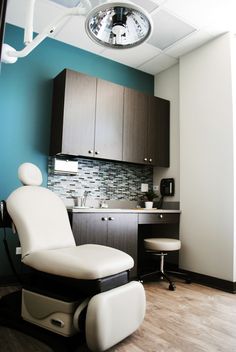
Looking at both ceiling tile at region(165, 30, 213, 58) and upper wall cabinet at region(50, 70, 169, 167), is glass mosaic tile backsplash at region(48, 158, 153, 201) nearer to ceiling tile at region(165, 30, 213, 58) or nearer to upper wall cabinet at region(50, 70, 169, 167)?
upper wall cabinet at region(50, 70, 169, 167)

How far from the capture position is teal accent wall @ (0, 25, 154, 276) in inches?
106

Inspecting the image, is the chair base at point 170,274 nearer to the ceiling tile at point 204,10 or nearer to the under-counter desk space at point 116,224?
the under-counter desk space at point 116,224

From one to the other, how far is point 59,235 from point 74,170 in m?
1.20

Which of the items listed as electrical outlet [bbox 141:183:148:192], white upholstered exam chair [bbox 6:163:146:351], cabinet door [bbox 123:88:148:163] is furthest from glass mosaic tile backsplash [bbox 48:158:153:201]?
white upholstered exam chair [bbox 6:163:146:351]

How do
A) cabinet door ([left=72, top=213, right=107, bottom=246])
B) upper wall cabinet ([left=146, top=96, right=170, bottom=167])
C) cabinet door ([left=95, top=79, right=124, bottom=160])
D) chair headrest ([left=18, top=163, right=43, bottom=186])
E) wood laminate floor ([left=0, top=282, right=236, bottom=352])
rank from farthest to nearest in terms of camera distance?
upper wall cabinet ([left=146, top=96, right=170, bottom=167]), cabinet door ([left=95, top=79, right=124, bottom=160]), cabinet door ([left=72, top=213, right=107, bottom=246]), chair headrest ([left=18, top=163, right=43, bottom=186]), wood laminate floor ([left=0, top=282, right=236, bottom=352])

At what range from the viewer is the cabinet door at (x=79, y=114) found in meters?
2.77

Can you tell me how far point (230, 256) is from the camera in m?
2.63

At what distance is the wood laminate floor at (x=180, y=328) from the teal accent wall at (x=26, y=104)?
127 centimetres

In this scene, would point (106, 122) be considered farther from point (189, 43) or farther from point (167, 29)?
point (189, 43)

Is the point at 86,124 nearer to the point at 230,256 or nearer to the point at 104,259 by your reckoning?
the point at 104,259

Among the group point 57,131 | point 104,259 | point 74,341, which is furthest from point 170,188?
point 74,341

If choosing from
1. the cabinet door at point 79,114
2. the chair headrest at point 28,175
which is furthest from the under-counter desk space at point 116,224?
the cabinet door at point 79,114

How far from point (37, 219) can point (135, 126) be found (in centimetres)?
190

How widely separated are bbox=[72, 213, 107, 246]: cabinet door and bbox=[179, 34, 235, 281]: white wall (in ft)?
3.75
